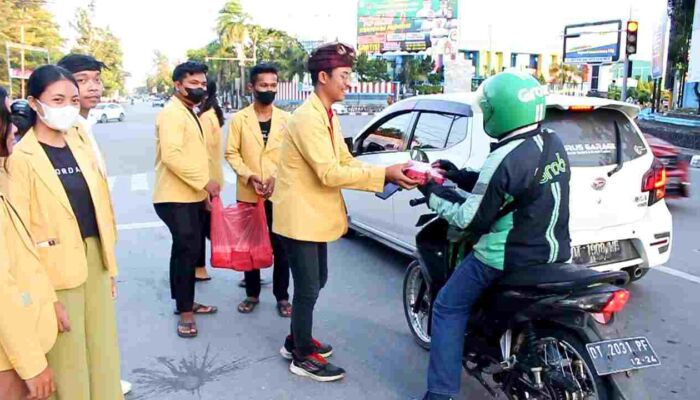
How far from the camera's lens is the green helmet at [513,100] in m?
2.71

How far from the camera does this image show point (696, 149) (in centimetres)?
1655

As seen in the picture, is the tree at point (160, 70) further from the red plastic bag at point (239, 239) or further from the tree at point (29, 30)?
the red plastic bag at point (239, 239)

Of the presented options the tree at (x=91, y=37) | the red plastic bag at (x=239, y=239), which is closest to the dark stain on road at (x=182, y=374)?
the red plastic bag at (x=239, y=239)

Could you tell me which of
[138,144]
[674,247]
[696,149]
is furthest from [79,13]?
[674,247]

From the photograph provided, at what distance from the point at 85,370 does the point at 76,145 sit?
38.3 inches

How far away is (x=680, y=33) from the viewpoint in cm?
3095

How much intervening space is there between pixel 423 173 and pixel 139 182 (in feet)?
32.5

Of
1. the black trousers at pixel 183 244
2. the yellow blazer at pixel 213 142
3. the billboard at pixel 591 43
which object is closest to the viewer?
the black trousers at pixel 183 244

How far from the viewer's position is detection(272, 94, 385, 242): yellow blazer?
132 inches

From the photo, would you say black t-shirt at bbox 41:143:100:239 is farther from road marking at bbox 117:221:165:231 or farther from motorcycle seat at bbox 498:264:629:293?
road marking at bbox 117:221:165:231

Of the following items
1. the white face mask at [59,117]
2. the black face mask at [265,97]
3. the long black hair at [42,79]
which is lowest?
the white face mask at [59,117]

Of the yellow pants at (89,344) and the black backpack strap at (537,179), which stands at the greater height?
the black backpack strap at (537,179)

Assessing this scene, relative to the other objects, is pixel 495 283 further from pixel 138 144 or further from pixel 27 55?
pixel 27 55

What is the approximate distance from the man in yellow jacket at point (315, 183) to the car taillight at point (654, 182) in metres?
2.26
